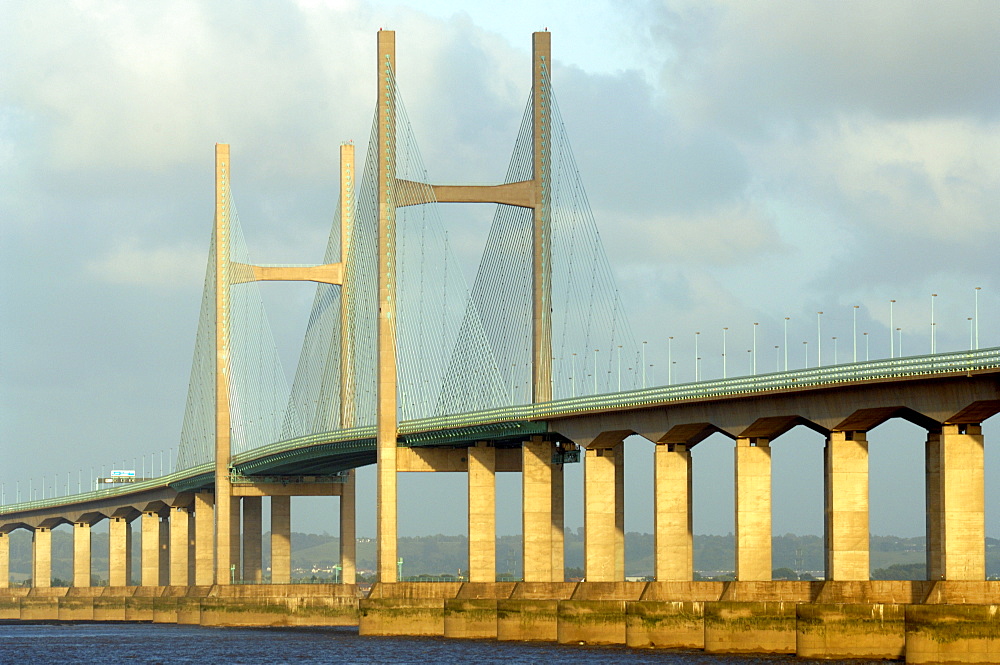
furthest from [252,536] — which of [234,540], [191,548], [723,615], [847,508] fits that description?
[723,615]

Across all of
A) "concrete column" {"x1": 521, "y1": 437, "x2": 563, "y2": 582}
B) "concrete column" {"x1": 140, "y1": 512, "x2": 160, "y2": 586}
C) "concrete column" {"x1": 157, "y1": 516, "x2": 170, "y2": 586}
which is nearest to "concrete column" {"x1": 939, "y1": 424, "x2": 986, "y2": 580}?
"concrete column" {"x1": 521, "y1": 437, "x2": 563, "y2": 582}

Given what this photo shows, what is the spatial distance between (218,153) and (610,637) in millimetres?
65220

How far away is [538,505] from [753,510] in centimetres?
1921

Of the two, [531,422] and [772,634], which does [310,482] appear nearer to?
[531,422]

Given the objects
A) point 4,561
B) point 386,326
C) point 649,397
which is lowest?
point 4,561

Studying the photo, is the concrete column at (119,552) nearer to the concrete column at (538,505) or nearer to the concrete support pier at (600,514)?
the concrete column at (538,505)

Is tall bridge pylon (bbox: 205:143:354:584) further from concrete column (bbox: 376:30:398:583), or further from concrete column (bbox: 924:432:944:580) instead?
concrete column (bbox: 924:432:944:580)

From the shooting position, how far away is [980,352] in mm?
59844

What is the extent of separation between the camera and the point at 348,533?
12725 cm

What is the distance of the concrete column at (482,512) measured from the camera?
301 ft

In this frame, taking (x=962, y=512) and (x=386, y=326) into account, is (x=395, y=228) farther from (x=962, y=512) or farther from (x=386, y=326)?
(x=962, y=512)

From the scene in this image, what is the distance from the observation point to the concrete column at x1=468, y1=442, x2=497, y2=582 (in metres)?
91.8

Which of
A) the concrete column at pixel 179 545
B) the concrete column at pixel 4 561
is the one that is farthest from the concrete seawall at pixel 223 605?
the concrete column at pixel 4 561

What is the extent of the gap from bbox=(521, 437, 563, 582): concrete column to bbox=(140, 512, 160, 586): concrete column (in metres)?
77.0
